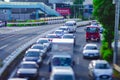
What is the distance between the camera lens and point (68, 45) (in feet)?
106

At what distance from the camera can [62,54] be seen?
31641 millimetres

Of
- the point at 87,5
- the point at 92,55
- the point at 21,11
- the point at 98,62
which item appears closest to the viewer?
the point at 98,62

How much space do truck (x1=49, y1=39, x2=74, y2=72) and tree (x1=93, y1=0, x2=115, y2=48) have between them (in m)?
9.31

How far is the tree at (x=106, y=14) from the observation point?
4078 centimetres

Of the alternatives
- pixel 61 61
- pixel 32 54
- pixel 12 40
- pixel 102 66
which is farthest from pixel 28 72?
pixel 12 40

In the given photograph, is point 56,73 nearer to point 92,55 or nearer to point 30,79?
point 30,79

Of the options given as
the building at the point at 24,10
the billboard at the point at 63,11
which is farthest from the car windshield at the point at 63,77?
the billboard at the point at 63,11

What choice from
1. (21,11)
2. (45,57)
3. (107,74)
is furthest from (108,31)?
(21,11)

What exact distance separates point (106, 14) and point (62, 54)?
1063 centimetres

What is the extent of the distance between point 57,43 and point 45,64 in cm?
438

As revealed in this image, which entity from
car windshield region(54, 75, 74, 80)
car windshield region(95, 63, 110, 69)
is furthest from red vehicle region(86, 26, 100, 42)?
car windshield region(54, 75, 74, 80)

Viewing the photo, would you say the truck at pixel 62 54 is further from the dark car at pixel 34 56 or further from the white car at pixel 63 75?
the white car at pixel 63 75

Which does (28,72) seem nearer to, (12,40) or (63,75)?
(63,75)

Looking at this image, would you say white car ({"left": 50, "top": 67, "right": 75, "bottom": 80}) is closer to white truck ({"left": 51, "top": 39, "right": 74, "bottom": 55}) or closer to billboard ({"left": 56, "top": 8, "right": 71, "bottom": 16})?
white truck ({"left": 51, "top": 39, "right": 74, "bottom": 55})
